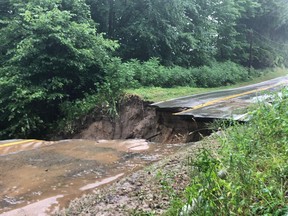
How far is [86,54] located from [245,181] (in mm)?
9277

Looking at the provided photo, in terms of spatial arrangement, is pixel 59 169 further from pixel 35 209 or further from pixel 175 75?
pixel 175 75

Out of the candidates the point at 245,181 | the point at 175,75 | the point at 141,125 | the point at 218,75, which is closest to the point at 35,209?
the point at 245,181

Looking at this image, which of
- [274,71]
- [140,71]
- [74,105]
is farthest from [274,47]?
[74,105]

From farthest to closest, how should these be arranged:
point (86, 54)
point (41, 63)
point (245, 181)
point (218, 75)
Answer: point (218, 75) < point (86, 54) < point (41, 63) < point (245, 181)

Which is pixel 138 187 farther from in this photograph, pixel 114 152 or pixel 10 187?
pixel 114 152

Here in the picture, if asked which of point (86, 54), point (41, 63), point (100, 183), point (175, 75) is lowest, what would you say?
point (100, 183)

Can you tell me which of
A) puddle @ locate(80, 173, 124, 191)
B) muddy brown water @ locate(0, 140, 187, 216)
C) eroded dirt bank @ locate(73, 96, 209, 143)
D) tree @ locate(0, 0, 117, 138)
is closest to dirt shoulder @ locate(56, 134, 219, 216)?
puddle @ locate(80, 173, 124, 191)

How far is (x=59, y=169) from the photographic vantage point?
476 centimetres

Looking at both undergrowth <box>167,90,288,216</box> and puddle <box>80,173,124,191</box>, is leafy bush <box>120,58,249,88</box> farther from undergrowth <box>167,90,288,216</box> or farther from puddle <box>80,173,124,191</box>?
undergrowth <box>167,90,288,216</box>

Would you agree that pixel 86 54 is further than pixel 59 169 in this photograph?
Yes

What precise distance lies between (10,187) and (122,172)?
1614mm

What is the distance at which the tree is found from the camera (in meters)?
10.1

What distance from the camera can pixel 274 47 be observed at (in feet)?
96.1

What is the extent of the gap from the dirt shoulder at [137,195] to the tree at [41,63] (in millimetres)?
7133
